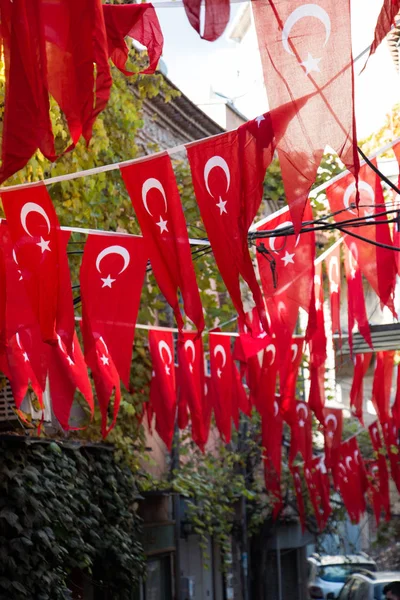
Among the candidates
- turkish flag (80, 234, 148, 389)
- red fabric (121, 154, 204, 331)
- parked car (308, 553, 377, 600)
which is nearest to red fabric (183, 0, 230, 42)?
red fabric (121, 154, 204, 331)

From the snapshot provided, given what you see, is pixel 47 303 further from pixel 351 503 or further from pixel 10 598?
pixel 351 503

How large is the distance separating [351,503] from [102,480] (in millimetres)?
7863

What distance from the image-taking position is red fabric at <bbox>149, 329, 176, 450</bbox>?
42.9ft

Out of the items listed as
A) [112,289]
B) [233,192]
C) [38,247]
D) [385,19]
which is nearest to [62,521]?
[112,289]

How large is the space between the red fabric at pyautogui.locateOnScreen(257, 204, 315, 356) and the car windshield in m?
22.0

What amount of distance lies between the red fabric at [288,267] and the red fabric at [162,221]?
7.21 feet

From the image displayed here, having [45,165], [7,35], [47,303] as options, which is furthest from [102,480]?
[7,35]

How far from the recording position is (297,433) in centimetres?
1691

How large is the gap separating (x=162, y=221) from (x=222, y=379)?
5556 mm

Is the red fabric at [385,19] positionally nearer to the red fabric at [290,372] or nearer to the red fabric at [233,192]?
Answer: the red fabric at [233,192]

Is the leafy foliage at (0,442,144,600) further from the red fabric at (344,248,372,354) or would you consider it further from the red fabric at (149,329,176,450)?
the red fabric at (344,248,372,354)

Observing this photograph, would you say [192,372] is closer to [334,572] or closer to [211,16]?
[211,16]

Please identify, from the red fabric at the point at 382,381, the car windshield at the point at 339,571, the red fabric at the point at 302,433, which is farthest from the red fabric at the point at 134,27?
the car windshield at the point at 339,571

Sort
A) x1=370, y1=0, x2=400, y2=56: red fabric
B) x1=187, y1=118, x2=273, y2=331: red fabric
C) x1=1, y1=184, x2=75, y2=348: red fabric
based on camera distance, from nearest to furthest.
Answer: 1. x1=370, y1=0, x2=400, y2=56: red fabric
2. x1=187, y1=118, x2=273, y2=331: red fabric
3. x1=1, y1=184, x2=75, y2=348: red fabric
